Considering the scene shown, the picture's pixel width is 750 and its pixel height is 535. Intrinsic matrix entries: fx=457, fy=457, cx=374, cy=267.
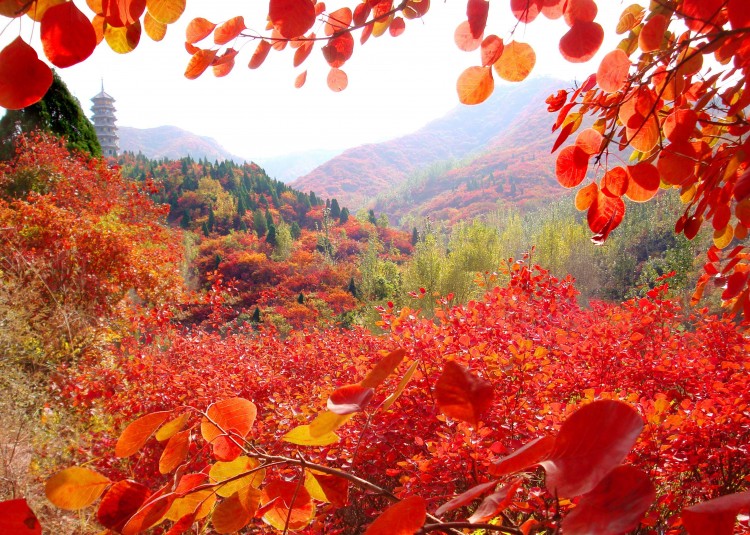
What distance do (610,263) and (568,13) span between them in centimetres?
1213

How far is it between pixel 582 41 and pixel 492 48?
0.29 ft

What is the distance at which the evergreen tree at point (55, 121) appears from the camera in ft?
28.2

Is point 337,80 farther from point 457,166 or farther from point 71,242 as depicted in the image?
point 457,166

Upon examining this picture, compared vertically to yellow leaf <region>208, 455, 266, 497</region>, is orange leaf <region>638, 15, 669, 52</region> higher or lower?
higher

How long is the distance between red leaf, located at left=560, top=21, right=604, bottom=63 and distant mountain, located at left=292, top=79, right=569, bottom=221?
28676mm

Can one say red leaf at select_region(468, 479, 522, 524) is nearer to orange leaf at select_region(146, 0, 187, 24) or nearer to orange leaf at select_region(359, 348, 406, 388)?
orange leaf at select_region(359, 348, 406, 388)

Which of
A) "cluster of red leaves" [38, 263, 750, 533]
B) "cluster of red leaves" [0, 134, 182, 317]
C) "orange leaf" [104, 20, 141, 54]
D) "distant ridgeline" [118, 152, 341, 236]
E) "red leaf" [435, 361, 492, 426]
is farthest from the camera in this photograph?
"distant ridgeline" [118, 152, 341, 236]

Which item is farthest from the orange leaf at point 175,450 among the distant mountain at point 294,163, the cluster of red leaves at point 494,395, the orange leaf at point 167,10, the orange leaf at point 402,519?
the distant mountain at point 294,163

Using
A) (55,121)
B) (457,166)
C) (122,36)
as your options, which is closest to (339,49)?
(122,36)

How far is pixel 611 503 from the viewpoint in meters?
0.18

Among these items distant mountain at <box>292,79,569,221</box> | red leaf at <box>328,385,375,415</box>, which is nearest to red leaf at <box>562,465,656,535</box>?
red leaf at <box>328,385,375,415</box>

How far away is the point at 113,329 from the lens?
522 cm

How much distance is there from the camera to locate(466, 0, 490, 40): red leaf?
0.44 m

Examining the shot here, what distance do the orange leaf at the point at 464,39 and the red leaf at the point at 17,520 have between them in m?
0.54
